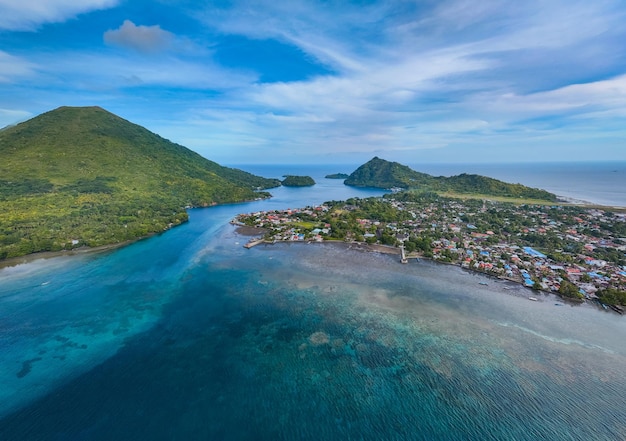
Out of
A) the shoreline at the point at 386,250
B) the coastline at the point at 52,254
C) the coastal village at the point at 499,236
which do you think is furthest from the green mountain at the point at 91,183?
the coastal village at the point at 499,236

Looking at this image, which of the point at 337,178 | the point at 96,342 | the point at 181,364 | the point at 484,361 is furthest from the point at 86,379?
the point at 337,178

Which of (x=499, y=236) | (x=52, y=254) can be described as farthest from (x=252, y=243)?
(x=499, y=236)

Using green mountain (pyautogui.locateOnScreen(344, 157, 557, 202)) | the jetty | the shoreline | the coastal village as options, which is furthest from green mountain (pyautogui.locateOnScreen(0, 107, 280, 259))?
green mountain (pyautogui.locateOnScreen(344, 157, 557, 202))

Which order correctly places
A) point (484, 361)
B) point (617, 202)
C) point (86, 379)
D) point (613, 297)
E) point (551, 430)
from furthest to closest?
point (617, 202)
point (613, 297)
point (484, 361)
point (86, 379)
point (551, 430)

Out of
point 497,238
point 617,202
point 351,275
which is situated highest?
point 617,202

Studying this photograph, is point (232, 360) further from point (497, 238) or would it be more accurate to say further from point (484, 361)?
point (497, 238)

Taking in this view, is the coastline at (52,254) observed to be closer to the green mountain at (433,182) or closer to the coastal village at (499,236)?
the coastal village at (499,236)

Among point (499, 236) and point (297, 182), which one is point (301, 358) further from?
point (297, 182)
